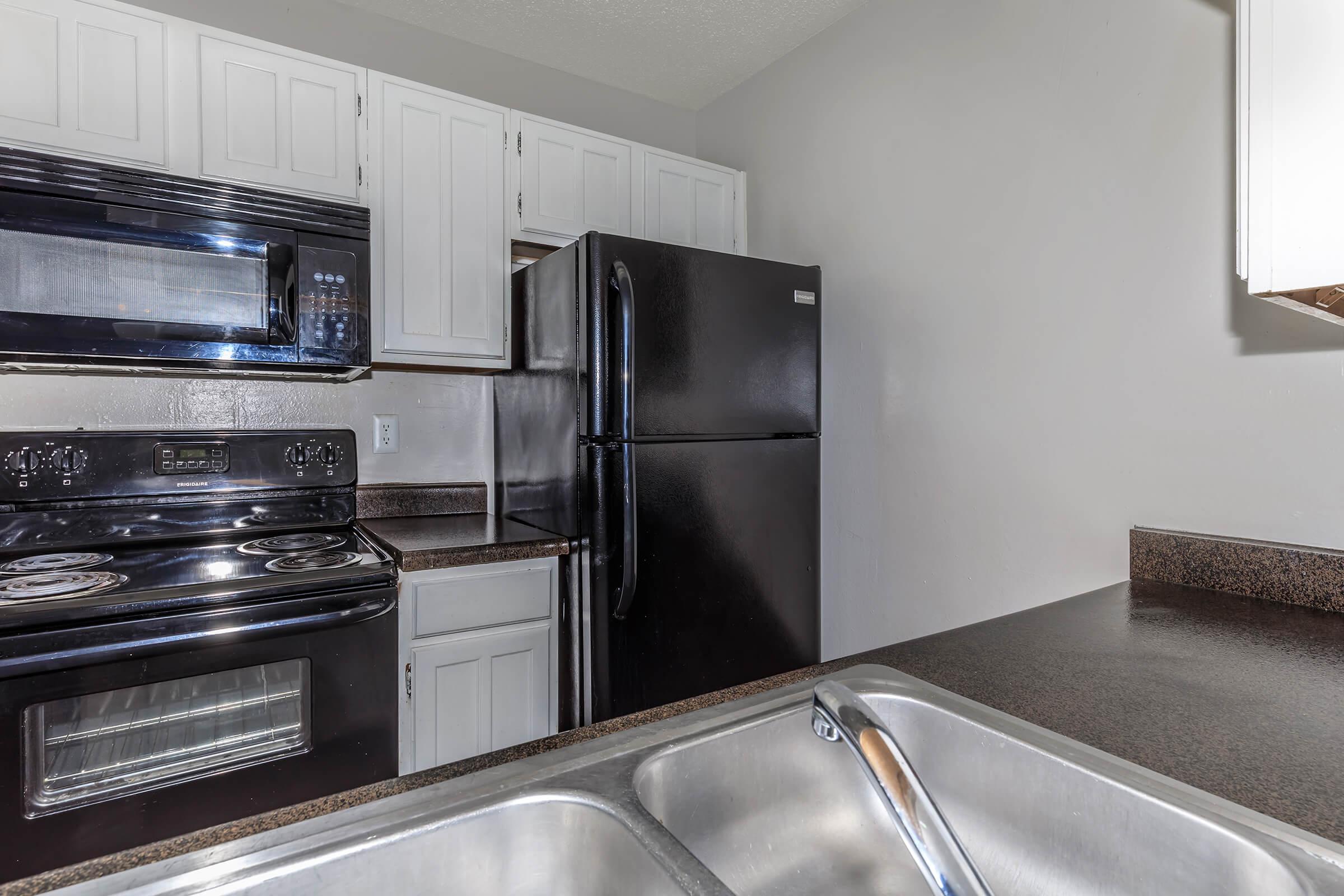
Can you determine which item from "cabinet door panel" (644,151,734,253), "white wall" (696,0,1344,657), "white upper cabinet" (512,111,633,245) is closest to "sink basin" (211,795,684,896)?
"white wall" (696,0,1344,657)

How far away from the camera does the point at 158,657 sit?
1.27 m

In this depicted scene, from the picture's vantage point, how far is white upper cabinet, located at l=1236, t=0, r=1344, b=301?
84 cm

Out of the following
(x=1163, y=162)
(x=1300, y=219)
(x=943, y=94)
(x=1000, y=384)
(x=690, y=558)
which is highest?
(x=943, y=94)

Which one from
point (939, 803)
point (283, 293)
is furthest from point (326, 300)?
point (939, 803)

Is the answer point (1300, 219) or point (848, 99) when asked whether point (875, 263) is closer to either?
point (848, 99)

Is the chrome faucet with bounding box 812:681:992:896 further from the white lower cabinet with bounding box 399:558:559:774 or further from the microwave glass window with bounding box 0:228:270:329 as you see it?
the microwave glass window with bounding box 0:228:270:329

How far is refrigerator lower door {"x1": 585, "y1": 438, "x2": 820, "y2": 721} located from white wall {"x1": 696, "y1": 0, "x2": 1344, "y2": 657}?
0.83ft

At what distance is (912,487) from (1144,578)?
666 millimetres

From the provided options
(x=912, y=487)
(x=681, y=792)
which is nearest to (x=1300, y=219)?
(x=681, y=792)

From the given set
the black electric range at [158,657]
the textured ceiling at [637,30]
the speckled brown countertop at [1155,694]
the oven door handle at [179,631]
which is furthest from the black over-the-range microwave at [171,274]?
the speckled brown countertop at [1155,694]

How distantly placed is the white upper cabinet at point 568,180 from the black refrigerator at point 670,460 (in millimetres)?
228

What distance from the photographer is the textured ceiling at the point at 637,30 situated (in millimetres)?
2219

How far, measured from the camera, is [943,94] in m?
1.95

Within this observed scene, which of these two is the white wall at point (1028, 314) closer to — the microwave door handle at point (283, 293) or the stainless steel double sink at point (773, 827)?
the stainless steel double sink at point (773, 827)
